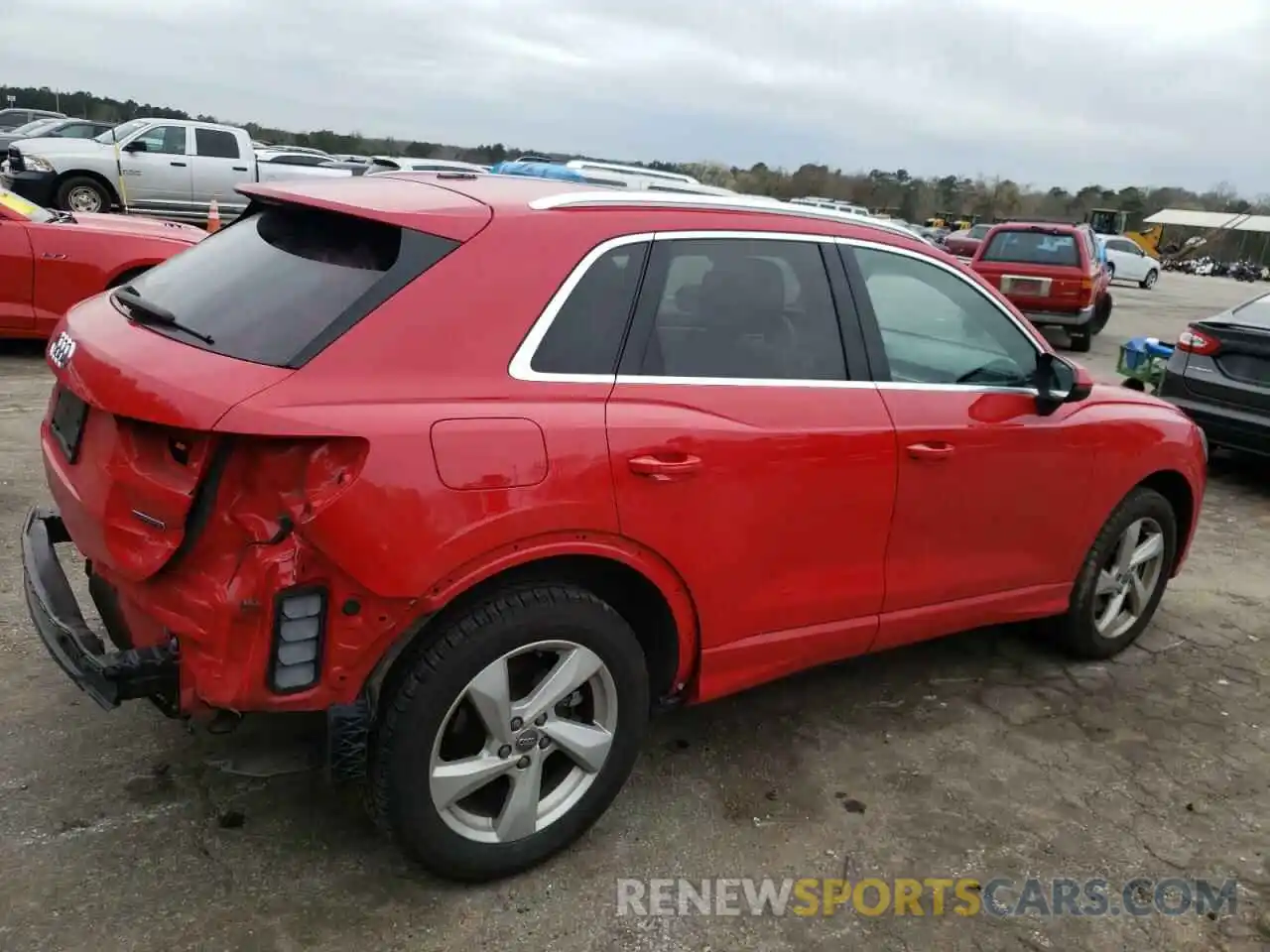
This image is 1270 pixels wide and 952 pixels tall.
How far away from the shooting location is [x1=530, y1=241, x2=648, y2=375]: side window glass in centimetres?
264

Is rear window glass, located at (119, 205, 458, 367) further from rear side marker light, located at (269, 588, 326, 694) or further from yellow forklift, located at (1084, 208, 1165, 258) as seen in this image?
yellow forklift, located at (1084, 208, 1165, 258)

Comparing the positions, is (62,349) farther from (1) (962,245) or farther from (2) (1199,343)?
(1) (962,245)

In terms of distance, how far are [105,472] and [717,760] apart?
2.06m

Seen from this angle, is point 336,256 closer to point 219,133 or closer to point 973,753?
point 973,753

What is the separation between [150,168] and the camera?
1670 cm

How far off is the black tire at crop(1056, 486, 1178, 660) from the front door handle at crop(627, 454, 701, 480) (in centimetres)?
219

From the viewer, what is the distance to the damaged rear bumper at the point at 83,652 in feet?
7.73

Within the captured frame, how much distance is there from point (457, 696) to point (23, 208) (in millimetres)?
7358

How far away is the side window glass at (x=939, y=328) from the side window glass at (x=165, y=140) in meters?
16.6

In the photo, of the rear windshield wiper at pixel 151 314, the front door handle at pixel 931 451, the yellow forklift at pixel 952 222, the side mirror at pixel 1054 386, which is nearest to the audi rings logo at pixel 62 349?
the rear windshield wiper at pixel 151 314

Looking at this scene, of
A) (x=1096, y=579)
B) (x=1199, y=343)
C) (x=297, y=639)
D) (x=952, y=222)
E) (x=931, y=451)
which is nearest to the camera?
(x=297, y=639)

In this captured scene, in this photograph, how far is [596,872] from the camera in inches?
111

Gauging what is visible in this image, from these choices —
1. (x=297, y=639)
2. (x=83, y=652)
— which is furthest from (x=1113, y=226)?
(x=83, y=652)

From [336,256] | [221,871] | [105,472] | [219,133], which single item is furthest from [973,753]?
[219,133]
